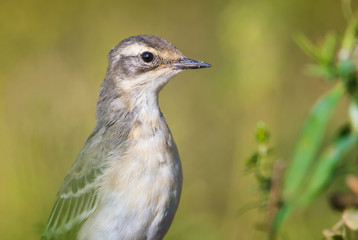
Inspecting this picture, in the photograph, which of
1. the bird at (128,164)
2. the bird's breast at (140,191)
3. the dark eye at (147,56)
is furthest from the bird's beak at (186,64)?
the bird's breast at (140,191)

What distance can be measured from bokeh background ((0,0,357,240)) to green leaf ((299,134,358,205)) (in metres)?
0.88

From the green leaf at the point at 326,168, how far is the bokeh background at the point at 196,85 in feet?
2.89

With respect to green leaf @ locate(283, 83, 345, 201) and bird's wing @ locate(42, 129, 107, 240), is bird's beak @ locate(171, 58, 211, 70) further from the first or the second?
green leaf @ locate(283, 83, 345, 201)

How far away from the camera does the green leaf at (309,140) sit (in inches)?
121

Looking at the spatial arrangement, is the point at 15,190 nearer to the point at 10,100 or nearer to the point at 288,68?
the point at 10,100

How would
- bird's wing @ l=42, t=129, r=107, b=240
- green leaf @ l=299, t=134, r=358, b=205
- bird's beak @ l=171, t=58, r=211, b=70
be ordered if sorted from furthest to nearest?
bird's beak @ l=171, t=58, r=211, b=70 < bird's wing @ l=42, t=129, r=107, b=240 < green leaf @ l=299, t=134, r=358, b=205

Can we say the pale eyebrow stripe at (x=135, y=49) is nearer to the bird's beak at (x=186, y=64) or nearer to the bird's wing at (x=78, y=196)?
the bird's beak at (x=186, y=64)

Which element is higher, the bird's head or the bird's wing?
the bird's head

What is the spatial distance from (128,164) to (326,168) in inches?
43.8

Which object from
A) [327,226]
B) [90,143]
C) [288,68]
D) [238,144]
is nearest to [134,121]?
[90,143]

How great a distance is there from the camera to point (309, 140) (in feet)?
10.1

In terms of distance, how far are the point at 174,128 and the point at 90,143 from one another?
211cm

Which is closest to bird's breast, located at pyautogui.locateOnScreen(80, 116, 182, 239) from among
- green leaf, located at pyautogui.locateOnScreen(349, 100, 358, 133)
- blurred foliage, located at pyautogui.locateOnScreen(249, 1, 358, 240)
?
blurred foliage, located at pyautogui.locateOnScreen(249, 1, 358, 240)

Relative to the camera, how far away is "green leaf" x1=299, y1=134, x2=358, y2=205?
3.04m
